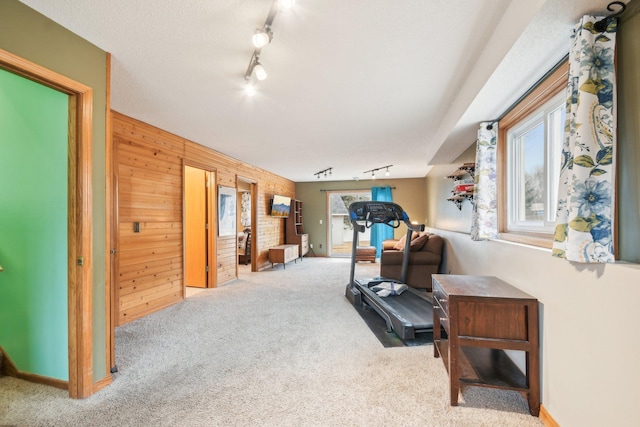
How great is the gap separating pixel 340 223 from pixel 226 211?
14.5 feet

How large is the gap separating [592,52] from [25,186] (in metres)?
3.57

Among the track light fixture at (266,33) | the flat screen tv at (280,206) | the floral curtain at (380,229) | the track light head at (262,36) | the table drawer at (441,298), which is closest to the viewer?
the track light fixture at (266,33)

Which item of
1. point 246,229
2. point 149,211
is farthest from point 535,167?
point 246,229

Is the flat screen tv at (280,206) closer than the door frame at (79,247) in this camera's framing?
No

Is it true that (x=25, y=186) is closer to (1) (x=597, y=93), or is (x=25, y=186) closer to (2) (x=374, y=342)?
(2) (x=374, y=342)

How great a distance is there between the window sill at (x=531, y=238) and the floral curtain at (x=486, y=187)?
11cm

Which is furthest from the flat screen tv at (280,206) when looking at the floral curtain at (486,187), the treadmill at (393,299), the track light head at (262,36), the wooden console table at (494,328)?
the wooden console table at (494,328)

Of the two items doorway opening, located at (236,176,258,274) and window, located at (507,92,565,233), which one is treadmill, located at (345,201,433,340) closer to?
window, located at (507,92,565,233)

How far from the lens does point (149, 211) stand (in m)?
3.52

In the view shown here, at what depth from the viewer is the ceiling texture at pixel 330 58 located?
154cm

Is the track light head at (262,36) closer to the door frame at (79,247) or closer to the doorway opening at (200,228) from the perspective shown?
the door frame at (79,247)

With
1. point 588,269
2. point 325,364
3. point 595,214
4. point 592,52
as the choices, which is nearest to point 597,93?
point 592,52

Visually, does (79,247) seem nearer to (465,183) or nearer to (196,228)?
(196,228)

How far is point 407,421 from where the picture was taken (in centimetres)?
162
